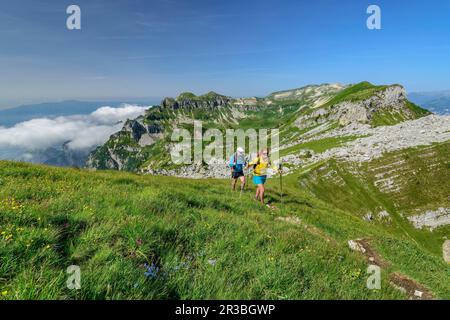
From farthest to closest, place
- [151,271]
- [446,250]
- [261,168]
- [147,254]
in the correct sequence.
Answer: [446,250]
[261,168]
[147,254]
[151,271]

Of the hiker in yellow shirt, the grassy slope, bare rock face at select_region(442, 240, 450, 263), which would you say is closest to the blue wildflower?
the grassy slope

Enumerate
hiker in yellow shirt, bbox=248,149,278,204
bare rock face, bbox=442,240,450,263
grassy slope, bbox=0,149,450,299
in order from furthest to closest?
bare rock face, bbox=442,240,450,263, hiker in yellow shirt, bbox=248,149,278,204, grassy slope, bbox=0,149,450,299

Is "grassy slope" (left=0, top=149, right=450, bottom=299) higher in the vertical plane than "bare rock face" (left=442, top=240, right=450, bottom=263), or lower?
higher

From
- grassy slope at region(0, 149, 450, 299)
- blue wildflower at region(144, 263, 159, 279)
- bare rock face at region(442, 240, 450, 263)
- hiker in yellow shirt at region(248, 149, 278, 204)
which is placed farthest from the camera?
bare rock face at region(442, 240, 450, 263)

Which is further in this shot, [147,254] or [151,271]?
[147,254]

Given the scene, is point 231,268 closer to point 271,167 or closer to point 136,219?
point 136,219

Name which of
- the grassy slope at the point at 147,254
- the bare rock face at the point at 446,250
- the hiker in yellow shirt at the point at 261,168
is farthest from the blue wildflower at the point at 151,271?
the bare rock face at the point at 446,250

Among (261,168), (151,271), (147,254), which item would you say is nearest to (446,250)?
(261,168)

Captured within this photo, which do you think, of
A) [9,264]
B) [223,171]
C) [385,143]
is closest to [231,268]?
[9,264]

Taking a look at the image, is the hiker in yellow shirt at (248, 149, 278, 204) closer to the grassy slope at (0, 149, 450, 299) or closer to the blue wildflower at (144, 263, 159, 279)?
the grassy slope at (0, 149, 450, 299)

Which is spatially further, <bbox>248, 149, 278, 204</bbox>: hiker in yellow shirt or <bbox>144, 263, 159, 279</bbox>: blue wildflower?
<bbox>248, 149, 278, 204</bbox>: hiker in yellow shirt

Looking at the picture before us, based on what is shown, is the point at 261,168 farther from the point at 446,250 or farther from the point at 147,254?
the point at 446,250

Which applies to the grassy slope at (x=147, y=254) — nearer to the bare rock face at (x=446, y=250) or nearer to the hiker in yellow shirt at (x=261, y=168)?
the hiker in yellow shirt at (x=261, y=168)
